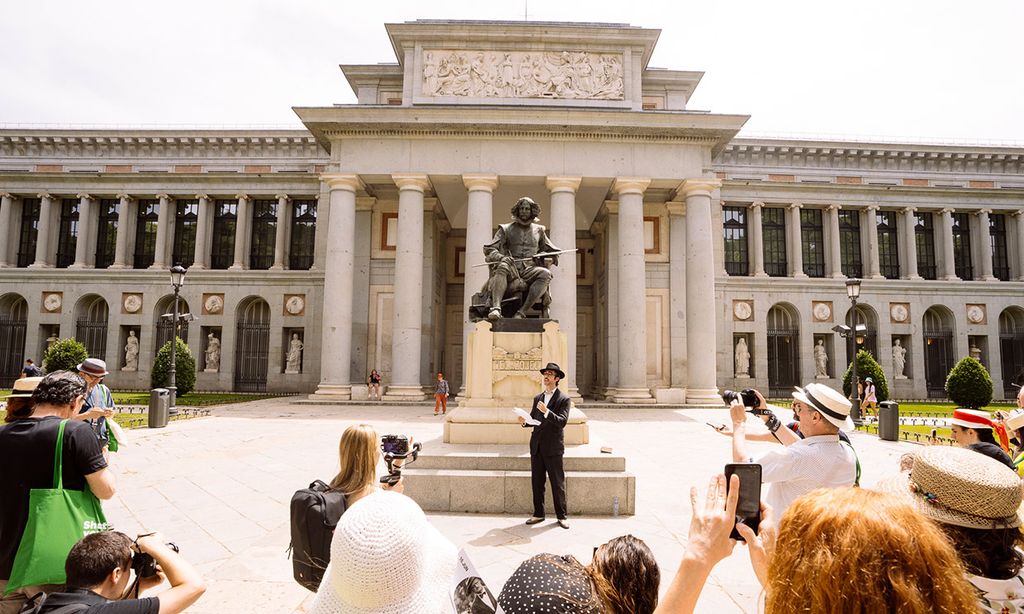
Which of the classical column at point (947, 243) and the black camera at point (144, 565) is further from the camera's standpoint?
the classical column at point (947, 243)

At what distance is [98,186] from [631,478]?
4166cm

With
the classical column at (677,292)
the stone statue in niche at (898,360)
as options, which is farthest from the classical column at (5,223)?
the stone statue in niche at (898,360)

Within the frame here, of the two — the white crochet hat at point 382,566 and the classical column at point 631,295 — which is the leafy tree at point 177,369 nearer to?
the classical column at point 631,295

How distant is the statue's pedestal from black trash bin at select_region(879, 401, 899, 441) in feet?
37.1

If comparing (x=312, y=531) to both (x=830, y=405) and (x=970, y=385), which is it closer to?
(x=830, y=405)

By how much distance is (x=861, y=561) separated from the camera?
48.8 inches

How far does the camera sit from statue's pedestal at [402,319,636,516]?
23.7 ft

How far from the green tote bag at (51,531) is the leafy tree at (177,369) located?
79.6ft

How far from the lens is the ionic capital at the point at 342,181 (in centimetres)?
2539

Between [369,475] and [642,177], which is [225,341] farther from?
[369,475]

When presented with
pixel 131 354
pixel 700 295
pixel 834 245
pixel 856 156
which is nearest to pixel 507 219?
pixel 700 295

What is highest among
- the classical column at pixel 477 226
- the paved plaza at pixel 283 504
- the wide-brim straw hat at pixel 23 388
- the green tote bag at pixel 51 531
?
the classical column at pixel 477 226

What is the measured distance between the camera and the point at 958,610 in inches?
48.1

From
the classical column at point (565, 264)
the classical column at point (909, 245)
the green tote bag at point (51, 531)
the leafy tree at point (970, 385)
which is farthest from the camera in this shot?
the classical column at point (909, 245)
